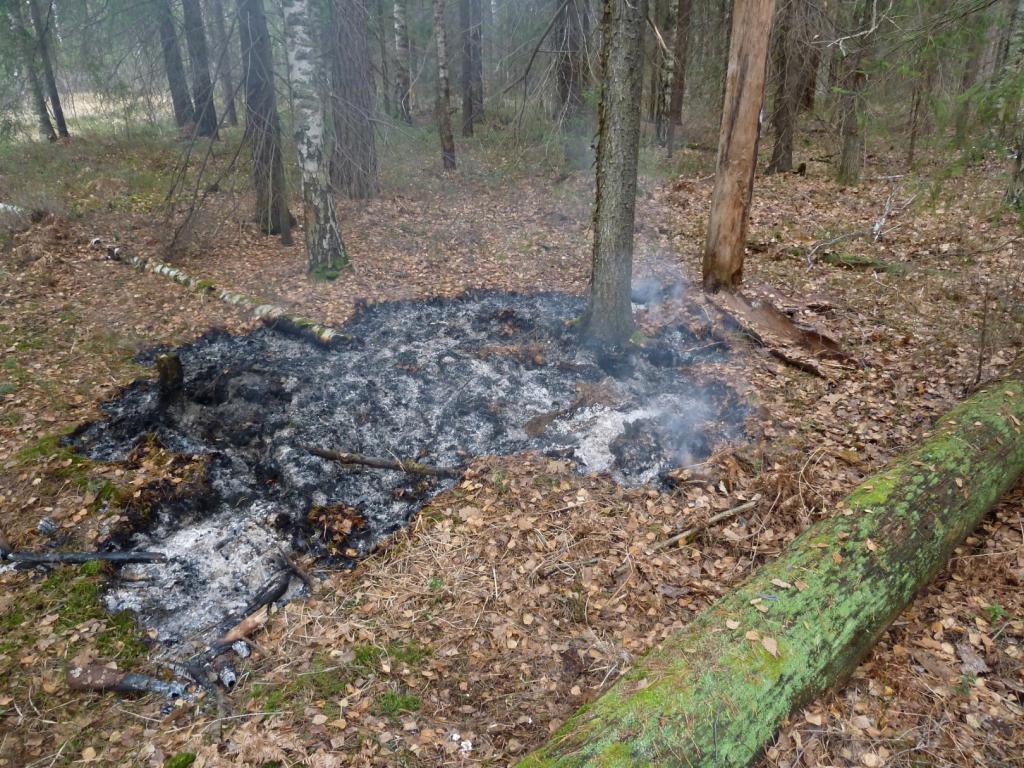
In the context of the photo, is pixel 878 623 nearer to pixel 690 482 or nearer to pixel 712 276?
pixel 690 482

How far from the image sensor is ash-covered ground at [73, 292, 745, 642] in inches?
183

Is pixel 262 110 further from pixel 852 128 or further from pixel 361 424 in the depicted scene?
pixel 852 128

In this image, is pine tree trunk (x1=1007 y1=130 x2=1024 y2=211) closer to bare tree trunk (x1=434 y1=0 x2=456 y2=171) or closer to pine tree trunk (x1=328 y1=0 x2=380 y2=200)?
pine tree trunk (x1=328 y1=0 x2=380 y2=200)

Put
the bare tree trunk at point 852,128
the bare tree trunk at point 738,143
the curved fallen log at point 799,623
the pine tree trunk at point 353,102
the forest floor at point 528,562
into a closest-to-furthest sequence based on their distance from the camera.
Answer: the curved fallen log at point 799,623, the forest floor at point 528,562, the bare tree trunk at point 738,143, the pine tree trunk at point 353,102, the bare tree trunk at point 852,128

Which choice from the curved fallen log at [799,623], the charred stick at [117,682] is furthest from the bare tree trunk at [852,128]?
the charred stick at [117,682]

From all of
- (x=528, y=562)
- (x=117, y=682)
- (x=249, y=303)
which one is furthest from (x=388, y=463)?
(x=249, y=303)

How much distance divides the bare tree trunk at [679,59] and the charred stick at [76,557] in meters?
14.2

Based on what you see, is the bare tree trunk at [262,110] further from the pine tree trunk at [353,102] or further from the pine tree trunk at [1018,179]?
the pine tree trunk at [1018,179]

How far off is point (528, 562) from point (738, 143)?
5.81 meters

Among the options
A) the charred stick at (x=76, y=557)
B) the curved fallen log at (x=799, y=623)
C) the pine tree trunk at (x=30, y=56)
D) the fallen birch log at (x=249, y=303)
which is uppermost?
the pine tree trunk at (x=30, y=56)

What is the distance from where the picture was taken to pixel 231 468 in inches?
217

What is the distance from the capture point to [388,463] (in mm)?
5590

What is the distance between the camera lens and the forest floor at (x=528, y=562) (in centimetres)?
315

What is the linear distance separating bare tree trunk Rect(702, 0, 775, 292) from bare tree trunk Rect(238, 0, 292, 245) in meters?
6.93
